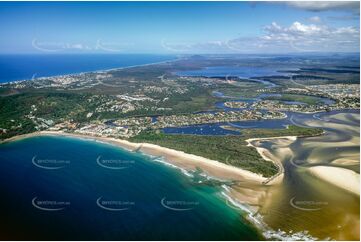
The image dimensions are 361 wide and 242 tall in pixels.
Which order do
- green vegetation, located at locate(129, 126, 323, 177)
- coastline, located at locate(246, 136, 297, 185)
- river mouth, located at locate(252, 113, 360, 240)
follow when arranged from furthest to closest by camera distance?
green vegetation, located at locate(129, 126, 323, 177), coastline, located at locate(246, 136, 297, 185), river mouth, located at locate(252, 113, 360, 240)

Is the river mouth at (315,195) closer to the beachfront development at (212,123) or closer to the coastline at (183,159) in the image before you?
the beachfront development at (212,123)

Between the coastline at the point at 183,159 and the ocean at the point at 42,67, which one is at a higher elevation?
the ocean at the point at 42,67

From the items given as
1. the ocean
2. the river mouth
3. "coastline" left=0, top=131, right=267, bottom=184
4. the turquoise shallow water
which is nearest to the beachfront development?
"coastline" left=0, top=131, right=267, bottom=184

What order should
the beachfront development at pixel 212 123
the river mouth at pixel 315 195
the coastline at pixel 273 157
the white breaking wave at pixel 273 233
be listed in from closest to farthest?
1. the white breaking wave at pixel 273 233
2. the river mouth at pixel 315 195
3. the coastline at pixel 273 157
4. the beachfront development at pixel 212 123

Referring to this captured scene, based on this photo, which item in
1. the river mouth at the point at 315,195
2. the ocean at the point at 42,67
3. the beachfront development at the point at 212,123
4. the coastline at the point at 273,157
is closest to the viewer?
the river mouth at the point at 315,195

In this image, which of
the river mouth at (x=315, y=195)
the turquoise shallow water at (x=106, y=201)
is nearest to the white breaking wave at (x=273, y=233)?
the river mouth at (x=315, y=195)

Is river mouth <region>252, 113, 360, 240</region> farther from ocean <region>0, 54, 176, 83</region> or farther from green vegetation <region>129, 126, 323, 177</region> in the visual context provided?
ocean <region>0, 54, 176, 83</region>
